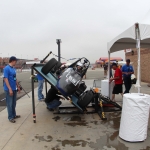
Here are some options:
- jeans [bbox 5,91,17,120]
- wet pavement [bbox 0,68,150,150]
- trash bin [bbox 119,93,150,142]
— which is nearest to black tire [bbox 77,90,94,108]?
wet pavement [bbox 0,68,150,150]

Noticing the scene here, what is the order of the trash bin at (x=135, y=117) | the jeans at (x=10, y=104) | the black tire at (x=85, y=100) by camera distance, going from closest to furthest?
the trash bin at (x=135, y=117)
the jeans at (x=10, y=104)
the black tire at (x=85, y=100)

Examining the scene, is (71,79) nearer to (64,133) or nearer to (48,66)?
(48,66)

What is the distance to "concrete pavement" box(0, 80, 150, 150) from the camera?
353cm

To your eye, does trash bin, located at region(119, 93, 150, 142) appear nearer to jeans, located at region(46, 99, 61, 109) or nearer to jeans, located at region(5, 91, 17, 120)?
jeans, located at region(46, 99, 61, 109)

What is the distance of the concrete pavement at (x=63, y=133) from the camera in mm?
3527

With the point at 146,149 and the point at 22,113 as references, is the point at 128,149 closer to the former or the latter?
the point at 146,149

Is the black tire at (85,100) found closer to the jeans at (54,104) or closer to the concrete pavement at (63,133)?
the concrete pavement at (63,133)

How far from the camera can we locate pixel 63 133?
13.7ft

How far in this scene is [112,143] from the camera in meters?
3.63

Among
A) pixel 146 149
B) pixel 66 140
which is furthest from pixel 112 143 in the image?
pixel 66 140

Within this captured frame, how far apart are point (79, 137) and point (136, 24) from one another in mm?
2754

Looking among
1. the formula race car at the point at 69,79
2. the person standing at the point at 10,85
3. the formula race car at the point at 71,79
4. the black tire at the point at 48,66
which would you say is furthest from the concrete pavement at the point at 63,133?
the black tire at the point at 48,66

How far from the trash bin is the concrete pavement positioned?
0.52ft

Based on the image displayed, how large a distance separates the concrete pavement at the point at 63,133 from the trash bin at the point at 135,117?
0.16m
